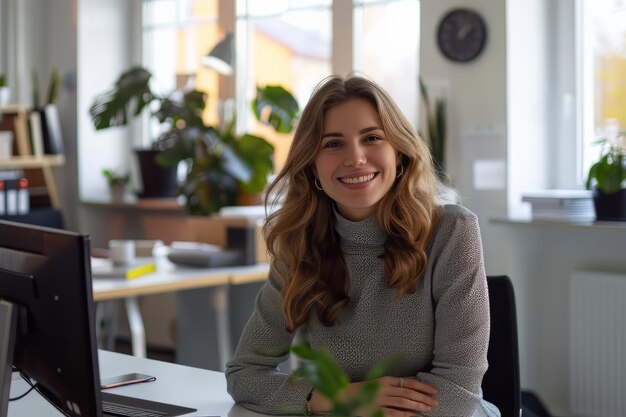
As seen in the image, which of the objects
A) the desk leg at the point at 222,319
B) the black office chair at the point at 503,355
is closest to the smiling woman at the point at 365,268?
the black office chair at the point at 503,355

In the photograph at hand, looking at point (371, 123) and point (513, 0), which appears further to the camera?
point (513, 0)

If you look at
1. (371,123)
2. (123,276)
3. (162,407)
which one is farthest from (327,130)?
(123,276)

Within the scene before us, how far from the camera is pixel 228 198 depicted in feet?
15.3

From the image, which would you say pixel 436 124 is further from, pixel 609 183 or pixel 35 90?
pixel 35 90

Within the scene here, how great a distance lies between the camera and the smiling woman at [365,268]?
1.89m

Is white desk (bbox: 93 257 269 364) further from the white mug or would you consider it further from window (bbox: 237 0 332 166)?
window (bbox: 237 0 332 166)

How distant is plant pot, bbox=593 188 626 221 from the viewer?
358 cm

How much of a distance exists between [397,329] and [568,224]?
1875 millimetres

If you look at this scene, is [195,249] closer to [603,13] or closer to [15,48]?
[603,13]

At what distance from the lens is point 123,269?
12.4 feet

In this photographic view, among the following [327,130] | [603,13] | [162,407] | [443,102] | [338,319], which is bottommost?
[162,407]

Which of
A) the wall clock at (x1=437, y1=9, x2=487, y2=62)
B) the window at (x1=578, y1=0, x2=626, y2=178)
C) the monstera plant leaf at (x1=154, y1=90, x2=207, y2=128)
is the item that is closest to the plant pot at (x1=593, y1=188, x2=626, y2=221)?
the window at (x1=578, y1=0, x2=626, y2=178)

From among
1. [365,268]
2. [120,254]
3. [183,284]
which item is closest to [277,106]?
[120,254]

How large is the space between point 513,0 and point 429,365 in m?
2.32
